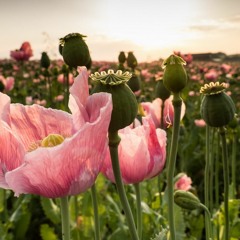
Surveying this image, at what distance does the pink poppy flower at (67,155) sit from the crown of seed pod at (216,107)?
26 centimetres

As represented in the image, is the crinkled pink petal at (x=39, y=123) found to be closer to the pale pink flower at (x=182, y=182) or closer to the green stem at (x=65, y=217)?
the green stem at (x=65, y=217)

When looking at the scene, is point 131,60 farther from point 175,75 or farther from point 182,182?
point 175,75

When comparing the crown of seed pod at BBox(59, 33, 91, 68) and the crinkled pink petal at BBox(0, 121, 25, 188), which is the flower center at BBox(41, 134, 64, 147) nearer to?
the crinkled pink petal at BBox(0, 121, 25, 188)

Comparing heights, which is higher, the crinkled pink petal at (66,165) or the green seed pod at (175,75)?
the green seed pod at (175,75)

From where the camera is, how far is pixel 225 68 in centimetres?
584

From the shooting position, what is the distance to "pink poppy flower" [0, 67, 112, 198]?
0.49 meters

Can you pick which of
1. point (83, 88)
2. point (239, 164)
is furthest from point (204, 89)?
point (239, 164)

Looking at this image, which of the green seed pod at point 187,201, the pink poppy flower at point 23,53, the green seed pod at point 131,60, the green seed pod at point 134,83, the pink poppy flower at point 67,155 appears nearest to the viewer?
the pink poppy flower at point 67,155

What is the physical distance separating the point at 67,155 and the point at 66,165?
0.02m

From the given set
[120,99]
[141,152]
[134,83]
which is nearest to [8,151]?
[120,99]

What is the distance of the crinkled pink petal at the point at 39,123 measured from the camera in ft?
2.26

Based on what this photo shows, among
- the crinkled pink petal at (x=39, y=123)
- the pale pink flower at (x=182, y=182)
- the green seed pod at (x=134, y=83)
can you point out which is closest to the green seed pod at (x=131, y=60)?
the green seed pod at (x=134, y=83)

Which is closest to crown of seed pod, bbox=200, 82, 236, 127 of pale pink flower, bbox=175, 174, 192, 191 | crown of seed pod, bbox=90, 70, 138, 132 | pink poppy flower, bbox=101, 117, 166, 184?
pink poppy flower, bbox=101, 117, 166, 184

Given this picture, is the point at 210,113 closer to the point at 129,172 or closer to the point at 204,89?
the point at 204,89
